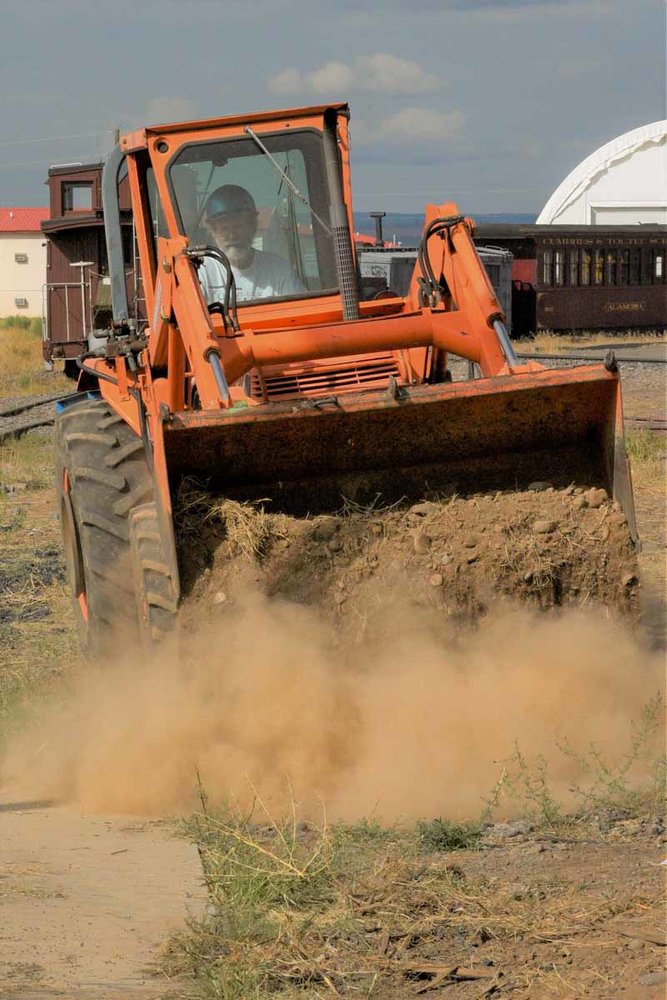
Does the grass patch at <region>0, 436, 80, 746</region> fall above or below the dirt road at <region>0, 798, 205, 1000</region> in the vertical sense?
above

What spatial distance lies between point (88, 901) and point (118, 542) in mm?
2220

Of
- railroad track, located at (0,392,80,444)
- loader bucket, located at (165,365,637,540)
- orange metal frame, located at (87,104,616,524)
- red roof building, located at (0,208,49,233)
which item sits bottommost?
railroad track, located at (0,392,80,444)

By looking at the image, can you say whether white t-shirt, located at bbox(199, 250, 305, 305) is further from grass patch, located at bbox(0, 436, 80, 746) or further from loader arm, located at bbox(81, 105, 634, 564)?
grass patch, located at bbox(0, 436, 80, 746)

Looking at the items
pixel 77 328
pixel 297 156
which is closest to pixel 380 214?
pixel 77 328

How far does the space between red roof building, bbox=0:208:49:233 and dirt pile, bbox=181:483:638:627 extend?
7251cm

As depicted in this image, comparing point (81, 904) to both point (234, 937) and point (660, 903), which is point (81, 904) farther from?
point (660, 903)

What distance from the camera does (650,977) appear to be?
3.61m

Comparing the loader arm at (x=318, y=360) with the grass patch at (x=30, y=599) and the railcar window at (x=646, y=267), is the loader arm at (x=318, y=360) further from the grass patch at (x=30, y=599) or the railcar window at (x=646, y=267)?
the railcar window at (x=646, y=267)

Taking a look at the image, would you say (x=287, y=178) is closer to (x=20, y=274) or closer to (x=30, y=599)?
(x=30, y=599)

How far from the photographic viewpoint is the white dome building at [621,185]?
5459 cm

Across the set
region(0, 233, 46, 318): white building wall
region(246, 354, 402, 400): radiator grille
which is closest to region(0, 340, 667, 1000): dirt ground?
region(246, 354, 402, 400): radiator grille

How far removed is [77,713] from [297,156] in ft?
10.5

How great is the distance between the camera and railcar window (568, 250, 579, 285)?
124ft

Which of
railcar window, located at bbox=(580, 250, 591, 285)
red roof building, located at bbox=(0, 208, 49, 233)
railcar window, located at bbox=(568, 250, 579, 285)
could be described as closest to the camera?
railcar window, located at bbox=(568, 250, 579, 285)
